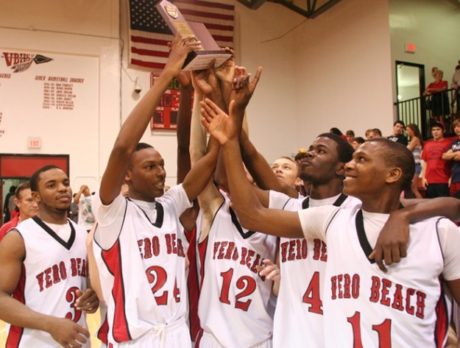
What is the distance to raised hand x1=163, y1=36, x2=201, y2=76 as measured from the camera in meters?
2.56

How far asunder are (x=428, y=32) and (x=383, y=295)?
1247 cm

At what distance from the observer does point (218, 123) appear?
8.43 ft

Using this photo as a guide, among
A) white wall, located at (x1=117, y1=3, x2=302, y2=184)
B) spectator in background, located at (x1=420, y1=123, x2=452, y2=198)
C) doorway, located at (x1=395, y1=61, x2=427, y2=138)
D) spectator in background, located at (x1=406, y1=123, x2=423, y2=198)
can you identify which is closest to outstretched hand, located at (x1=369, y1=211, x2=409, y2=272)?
spectator in background, located at (x1=420, y1=123, x2=452, y2=198)

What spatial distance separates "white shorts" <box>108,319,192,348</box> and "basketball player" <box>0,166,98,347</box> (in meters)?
0.35

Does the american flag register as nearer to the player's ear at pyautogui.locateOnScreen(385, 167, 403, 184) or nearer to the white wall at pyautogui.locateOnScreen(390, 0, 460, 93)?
the white wall at pyautogui.locateOnScreen(390, 0, 460, 93)

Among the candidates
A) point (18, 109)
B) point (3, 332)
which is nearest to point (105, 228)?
point (3, 332)

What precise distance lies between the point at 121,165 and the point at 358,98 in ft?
37.0

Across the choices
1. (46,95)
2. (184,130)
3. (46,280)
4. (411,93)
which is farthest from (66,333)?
(411,93)

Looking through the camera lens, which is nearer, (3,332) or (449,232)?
(449,232)

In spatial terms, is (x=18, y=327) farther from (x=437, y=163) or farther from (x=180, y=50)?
(x=437, y=163)

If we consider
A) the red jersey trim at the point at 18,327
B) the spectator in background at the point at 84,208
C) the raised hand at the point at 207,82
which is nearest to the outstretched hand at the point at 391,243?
the raised hand at the point at 207,82

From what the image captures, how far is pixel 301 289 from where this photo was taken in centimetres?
244

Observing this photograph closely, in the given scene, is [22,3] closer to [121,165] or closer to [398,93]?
[398,93]

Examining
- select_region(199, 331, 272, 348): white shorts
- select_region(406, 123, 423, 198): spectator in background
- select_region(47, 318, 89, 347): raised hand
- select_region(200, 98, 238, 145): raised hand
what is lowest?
select_region(199, 331, 272, 348): white shorts
